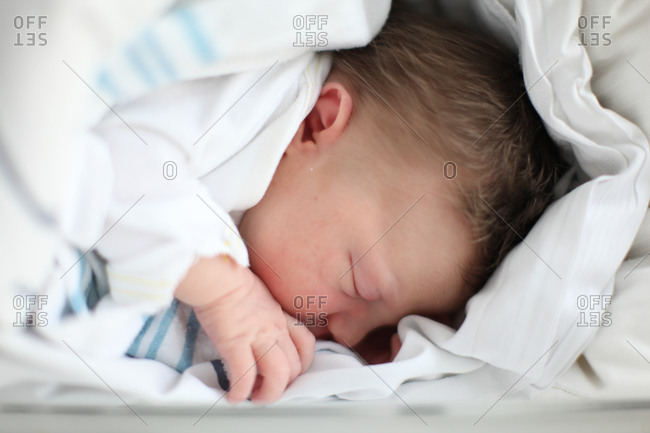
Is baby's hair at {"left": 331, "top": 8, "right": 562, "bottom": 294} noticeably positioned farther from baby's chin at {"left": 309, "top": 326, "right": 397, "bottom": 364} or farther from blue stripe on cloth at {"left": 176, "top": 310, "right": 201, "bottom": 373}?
blue stripe on cloth at {"left": 176, "top": 310, "right": 201, "bottom": 373}

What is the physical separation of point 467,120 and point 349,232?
21 cm

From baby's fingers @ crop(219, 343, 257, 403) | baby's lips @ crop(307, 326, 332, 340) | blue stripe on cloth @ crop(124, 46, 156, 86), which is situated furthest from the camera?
baby's lips @ crop(307, 326, 332, 340)

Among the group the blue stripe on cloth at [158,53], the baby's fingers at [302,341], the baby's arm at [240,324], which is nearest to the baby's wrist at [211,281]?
the baby's arm at [240,324]

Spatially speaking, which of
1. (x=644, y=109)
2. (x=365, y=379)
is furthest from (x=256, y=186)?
(x=644, y=109)

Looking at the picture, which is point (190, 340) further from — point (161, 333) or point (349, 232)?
point (349, 232)

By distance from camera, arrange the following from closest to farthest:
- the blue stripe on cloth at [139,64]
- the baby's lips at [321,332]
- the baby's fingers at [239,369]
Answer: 1. the blue stripe on cloth at [139,64]
2. the baby's fingers at [239,369]
3. the baby's lips at [321,332]

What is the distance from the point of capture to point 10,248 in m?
0.54

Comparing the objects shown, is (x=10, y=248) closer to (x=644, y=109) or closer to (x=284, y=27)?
(x=284, y=27)

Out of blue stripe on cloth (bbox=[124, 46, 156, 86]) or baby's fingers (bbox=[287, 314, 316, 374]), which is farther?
baby's fingers (bbox=[287, 314, 316, 374])

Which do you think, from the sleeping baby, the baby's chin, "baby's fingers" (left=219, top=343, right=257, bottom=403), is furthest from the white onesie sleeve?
the baby's chin

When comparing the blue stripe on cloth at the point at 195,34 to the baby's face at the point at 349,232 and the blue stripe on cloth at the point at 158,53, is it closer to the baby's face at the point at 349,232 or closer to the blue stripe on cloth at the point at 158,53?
the blue stripe on cloth at the point at 158,53

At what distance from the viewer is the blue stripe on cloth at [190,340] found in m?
0.80

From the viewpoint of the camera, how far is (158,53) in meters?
0.61

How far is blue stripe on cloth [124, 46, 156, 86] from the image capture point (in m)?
0.60
